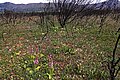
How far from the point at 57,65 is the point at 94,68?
1259 millimetres

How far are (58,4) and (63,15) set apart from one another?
41.7 inches

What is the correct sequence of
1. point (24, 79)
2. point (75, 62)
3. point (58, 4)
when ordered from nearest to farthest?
A: 1. point (24, 79)
2. point (75, 62)
3. point (58, 4)

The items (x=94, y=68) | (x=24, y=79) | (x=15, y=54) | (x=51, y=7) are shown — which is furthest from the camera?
(x=51, y=7)

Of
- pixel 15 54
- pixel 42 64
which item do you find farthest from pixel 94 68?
pixel 15 54

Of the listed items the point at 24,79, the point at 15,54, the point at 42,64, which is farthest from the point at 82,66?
the point at 15,54

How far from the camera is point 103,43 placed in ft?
47.4

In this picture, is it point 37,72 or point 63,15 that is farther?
point 63,15

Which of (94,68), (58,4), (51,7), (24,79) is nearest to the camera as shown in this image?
(24,79)

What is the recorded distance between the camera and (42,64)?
930 cm

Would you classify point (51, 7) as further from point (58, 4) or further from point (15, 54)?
point (15, 54)

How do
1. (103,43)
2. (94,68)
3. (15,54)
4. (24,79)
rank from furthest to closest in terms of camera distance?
(103,43), (15,54), (94,68), (24,79)

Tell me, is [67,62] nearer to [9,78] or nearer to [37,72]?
[37,72]

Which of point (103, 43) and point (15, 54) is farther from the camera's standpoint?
point (103, 43)

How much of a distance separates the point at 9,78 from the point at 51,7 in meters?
19.9
